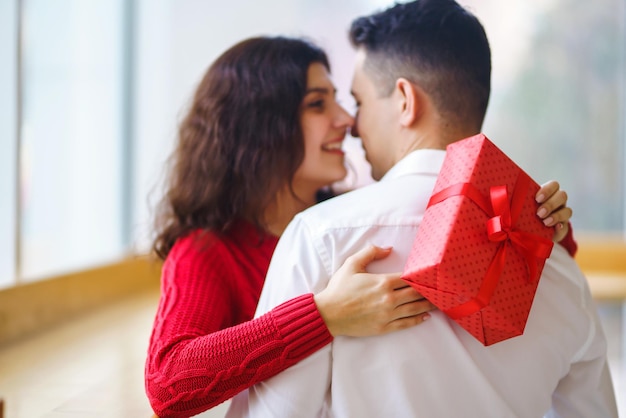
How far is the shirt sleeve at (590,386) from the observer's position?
3.66ft

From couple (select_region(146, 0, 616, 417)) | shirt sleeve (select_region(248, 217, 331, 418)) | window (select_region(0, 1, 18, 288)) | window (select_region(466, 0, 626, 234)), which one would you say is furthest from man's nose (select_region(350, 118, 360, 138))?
window (select_region(466, 0, 626, 234))

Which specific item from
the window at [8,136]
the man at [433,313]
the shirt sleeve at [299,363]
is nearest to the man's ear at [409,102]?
the man at [433,313]

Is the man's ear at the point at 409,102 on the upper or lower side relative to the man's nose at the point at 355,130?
upper

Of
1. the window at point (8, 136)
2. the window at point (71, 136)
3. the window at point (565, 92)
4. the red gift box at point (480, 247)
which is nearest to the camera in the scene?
the red gift box at point (480, 247)

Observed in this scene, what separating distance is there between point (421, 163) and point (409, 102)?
133 mm

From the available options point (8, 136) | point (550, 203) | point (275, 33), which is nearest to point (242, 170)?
point (550, 203)

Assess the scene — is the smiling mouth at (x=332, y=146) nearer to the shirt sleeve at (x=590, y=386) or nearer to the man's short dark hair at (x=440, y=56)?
the man's short dark hair at (x=440, y=56)

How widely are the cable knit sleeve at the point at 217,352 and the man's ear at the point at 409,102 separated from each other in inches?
14.5

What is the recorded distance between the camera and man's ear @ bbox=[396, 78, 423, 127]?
1117 mm

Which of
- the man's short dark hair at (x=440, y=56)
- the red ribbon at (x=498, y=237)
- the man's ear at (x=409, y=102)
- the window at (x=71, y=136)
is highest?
the man's short dark hair at (x=440, y=56)

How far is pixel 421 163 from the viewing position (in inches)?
41.4

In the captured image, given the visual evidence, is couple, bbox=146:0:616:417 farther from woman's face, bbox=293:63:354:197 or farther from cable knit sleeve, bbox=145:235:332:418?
woman's face, bbox=293:63:354:197

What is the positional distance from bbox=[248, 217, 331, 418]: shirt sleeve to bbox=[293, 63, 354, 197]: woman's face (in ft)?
1.83

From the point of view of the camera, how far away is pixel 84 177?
3.32 meters
